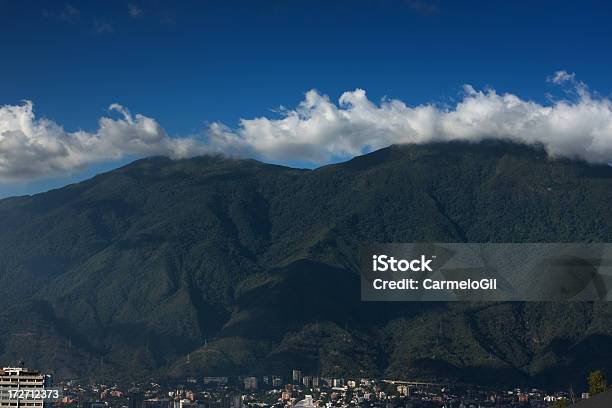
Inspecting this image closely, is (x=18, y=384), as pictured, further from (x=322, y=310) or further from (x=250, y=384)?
(x=322, y=310)

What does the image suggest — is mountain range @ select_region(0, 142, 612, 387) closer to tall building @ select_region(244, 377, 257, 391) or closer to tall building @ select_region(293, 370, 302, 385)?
tall building @ select_region(293, 370, 302, 385)

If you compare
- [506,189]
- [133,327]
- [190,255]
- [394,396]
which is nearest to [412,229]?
[506,189]

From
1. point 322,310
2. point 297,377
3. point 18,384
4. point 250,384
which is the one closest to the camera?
point 18,384

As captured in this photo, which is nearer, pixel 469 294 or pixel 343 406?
pixel 343 406

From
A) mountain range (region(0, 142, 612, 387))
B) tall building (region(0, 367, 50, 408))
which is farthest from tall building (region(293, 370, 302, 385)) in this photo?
tall building (region(0, 367, 50, 408))

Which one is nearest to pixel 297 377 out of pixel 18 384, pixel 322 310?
pixel 322 310

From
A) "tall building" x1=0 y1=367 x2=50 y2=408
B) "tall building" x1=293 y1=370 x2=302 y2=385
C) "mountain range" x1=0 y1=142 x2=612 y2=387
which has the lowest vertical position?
"tall building" x1=0 y1=367 x2=50 y2=408

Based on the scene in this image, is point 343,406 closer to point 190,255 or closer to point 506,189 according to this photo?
point 190,255

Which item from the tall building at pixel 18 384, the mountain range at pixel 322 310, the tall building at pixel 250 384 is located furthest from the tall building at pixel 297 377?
the tall building at pixel 18 384

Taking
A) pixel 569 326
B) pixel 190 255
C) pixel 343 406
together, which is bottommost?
pixel 343 406
